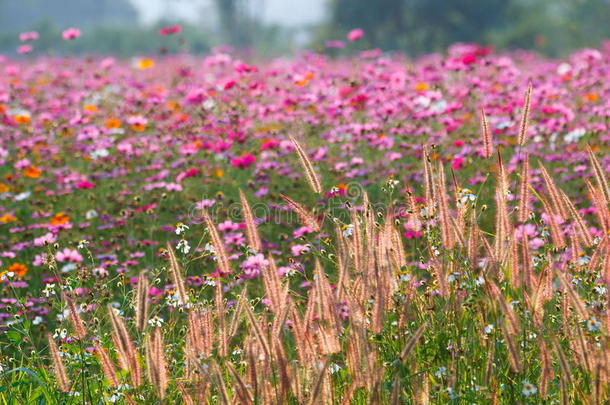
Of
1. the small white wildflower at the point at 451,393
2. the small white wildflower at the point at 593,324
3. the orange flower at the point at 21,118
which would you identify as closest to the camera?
the small white wildflower at the point at 451,393

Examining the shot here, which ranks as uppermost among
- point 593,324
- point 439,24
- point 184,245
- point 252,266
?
point 439,24

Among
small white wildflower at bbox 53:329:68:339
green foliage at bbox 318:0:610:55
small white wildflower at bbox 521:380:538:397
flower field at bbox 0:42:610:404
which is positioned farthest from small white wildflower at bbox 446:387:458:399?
green foliage at bbox 318:0:610:55

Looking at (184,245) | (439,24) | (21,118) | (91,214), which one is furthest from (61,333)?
(439,24)

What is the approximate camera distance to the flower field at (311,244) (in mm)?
2447

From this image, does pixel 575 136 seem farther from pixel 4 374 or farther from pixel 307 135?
pixel 4 374

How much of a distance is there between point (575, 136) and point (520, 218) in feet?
15.7

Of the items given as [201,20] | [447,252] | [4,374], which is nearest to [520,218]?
[447,252]

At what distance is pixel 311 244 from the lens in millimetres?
3168

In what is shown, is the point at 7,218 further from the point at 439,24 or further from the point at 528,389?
the point at 439,24

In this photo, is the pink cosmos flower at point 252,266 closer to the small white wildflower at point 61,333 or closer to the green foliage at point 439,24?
the small white wildflower at point 61,333

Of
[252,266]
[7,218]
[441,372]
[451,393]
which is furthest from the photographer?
[7,218]

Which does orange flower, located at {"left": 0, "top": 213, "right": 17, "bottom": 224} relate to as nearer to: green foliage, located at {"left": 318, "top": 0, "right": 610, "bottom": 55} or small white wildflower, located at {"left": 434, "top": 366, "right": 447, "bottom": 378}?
small white wildflower, located at {"left": 434, "top": 366, "right": 447, "bottom": 378}

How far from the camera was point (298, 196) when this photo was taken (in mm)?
6504

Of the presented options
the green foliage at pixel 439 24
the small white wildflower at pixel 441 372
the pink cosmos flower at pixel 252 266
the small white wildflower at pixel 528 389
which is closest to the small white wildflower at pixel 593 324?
the small white wildflower at pixel 528 389
